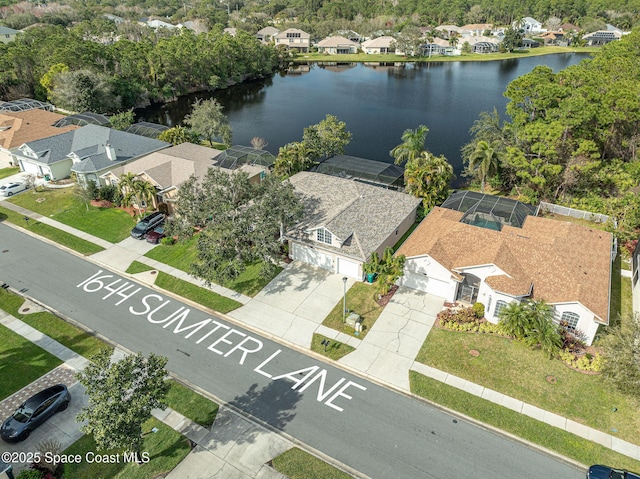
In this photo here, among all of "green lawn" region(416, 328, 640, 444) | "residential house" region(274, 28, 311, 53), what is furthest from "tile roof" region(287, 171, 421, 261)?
"residential house" region(274, 28, 311, 53)

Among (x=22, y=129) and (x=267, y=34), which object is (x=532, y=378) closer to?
(x=22, y=129)

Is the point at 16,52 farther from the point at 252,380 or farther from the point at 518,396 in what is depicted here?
the point at 518,396

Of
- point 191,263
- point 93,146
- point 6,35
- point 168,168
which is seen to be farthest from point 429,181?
point 6,35

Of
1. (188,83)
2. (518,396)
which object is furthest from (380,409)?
(188,83)

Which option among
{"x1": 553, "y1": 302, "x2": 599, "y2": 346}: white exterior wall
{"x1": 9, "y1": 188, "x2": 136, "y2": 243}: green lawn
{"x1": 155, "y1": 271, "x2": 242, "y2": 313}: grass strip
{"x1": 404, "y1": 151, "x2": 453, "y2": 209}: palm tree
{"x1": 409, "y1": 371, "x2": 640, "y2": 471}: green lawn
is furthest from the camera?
{"x1": 9, "y1": 188, "x2": 136, "y2": 243}: green lawn

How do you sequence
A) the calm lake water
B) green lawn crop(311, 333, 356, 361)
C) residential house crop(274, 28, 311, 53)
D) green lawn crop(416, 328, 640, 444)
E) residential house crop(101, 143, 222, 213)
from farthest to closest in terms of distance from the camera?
residential house crop(274, 28, 311, 53)
the calm lake water
residential house crop(101, 143, 222, 213)
green lawn crop(311, 333, 356, 361)
green lawn crop(416, 328, 640, 444)

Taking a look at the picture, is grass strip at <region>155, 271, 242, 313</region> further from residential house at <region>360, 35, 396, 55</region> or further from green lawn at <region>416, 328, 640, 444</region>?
residential house at <region>360, 35, 396, 55</region>

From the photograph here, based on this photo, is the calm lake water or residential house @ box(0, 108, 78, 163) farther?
the calm lake water
